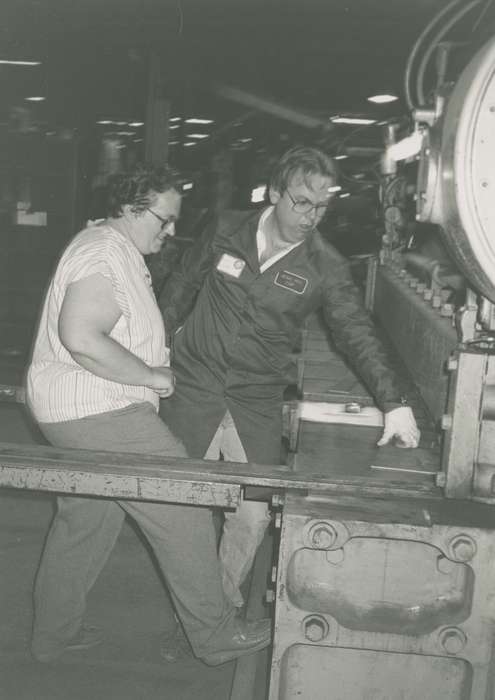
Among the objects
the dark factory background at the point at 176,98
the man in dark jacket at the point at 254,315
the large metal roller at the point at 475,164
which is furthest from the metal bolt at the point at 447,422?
the dark factory background at the point at 176,98

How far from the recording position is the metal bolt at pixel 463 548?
53.1 inches

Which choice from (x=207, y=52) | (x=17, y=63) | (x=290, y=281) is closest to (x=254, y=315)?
(x=290, y=281)

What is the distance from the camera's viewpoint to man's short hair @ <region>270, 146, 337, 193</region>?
196cm

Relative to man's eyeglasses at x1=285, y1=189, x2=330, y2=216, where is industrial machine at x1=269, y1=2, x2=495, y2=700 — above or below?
below

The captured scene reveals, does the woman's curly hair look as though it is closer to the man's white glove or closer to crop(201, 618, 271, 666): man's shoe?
the man's white glove

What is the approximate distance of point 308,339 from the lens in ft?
11.3

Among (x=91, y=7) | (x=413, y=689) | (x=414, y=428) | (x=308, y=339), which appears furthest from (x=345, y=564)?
(x=91, y=7)

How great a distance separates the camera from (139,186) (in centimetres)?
186

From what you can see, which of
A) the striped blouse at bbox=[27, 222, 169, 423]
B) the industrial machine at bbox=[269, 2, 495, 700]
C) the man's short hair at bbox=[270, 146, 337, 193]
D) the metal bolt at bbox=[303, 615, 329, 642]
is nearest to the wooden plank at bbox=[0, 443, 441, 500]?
the industrial machine at bbox=[269, 2, 495, 700]

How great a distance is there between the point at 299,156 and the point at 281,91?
6114mm

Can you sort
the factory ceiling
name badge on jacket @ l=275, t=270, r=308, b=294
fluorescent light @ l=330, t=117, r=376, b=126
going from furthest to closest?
fluorescent light @ l=330, t=117, r=376, b=126
the factory ceiling
name badge on jacket @ l=275, t=270, r=308, b=294

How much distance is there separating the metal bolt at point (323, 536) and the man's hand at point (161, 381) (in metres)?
0.61

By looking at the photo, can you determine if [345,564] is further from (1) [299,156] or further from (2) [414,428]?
(1) [299,156]

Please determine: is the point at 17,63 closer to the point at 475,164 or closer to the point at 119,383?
the point at 119,383
